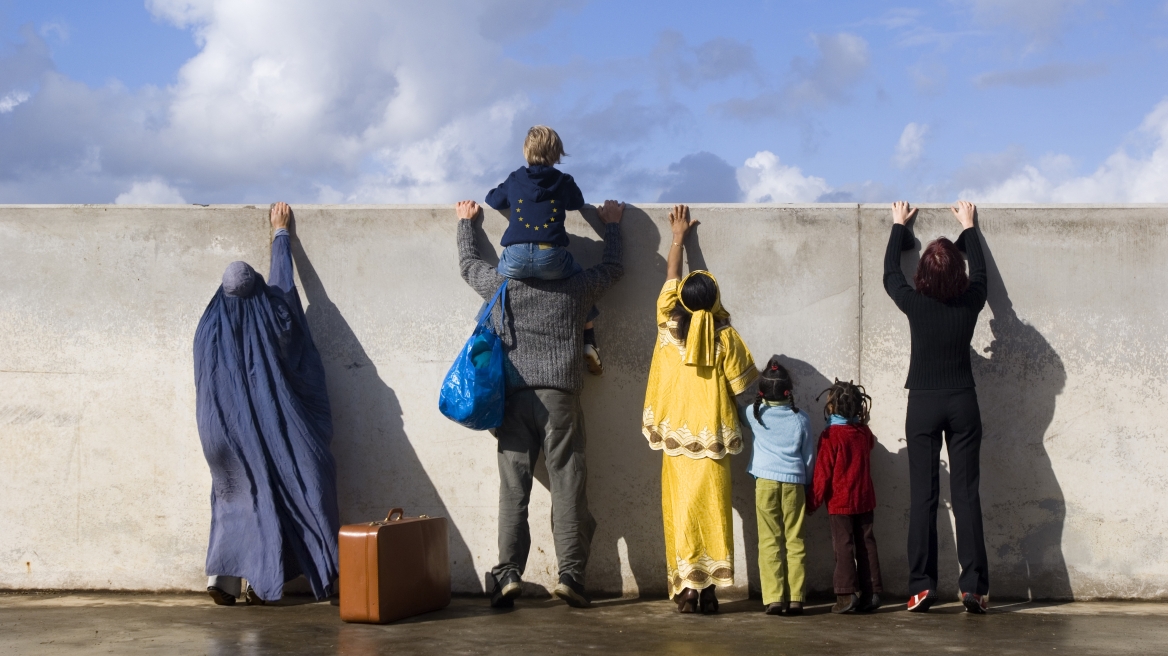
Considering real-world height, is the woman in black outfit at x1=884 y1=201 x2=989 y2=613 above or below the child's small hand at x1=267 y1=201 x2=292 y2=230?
below

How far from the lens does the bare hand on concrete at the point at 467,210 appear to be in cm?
582

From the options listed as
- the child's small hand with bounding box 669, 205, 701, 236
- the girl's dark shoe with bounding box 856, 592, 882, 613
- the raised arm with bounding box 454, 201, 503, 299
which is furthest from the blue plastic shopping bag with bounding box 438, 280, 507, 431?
the girl's dark shoe with bounding box 856, 592, 882, 613

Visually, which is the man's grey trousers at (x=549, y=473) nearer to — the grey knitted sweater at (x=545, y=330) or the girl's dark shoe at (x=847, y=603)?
the grey knitted sweater at (x=545, y=330)

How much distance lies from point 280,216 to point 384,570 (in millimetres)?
2108

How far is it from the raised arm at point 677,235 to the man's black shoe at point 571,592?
1.67 metres

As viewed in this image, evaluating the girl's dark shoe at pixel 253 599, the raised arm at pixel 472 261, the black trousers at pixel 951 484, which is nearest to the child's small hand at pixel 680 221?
the raised arm at pixel 472 261

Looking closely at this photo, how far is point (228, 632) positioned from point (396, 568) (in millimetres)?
804

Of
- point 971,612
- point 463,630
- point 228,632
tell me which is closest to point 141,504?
point 228,632

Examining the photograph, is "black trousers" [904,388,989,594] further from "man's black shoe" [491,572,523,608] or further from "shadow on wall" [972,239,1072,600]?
"man's black shoe" [491,572,523,608]

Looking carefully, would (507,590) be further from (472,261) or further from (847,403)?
(847,403)

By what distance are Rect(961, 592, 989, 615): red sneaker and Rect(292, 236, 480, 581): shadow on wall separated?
2799 mm

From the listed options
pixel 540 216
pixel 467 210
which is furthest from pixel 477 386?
pixel 467 210

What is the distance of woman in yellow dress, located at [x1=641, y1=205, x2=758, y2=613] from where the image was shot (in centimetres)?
533

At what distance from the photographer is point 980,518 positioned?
5406 mm
